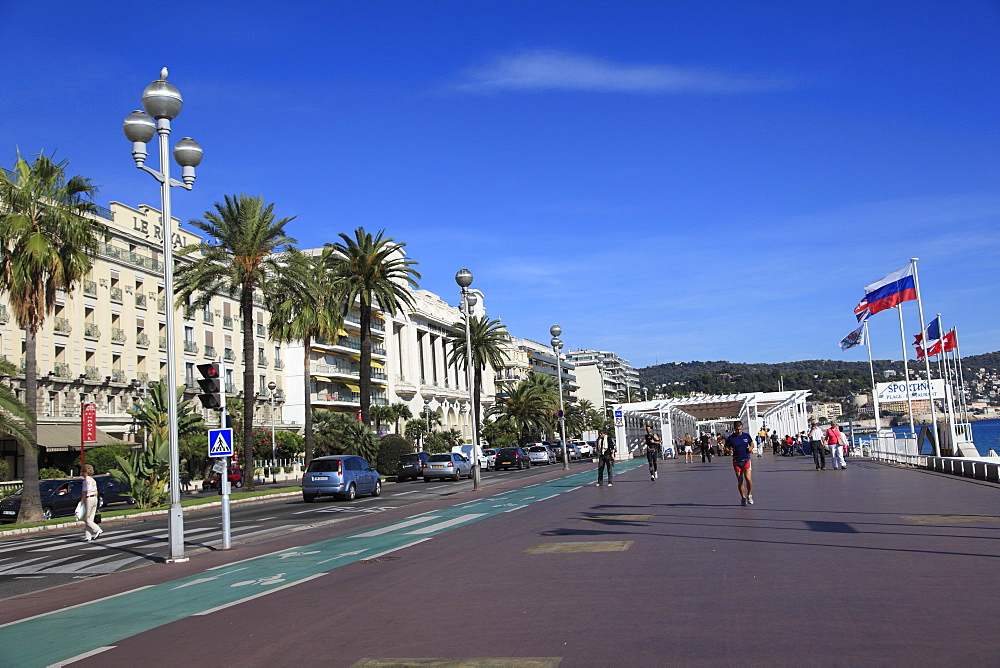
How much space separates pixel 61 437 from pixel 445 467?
20751mm

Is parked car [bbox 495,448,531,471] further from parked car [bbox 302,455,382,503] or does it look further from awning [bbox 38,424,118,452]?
parked car [bbox 302,455,382,503]

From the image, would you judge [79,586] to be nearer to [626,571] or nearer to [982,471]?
[626,571]

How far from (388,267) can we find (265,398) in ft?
77.7

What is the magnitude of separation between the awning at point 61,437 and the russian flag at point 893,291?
3966 cm

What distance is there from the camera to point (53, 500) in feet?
98.6

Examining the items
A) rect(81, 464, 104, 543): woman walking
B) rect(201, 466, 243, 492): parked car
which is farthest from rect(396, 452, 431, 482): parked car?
rect(81, 464, 104, 543): woman walking

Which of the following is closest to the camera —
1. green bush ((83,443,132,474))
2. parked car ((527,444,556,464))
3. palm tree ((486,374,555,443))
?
green bush ((83,443,132,474))

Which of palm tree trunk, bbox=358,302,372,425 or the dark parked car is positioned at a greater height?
palm tree trunk, bbox=358,302,372,425

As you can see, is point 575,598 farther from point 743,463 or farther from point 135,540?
point 135,540

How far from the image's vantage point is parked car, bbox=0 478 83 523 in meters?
29.3

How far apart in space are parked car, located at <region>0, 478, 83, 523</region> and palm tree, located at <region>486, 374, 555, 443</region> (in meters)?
57.8

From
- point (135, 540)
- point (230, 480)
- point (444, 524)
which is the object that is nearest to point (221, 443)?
point (444, 524)

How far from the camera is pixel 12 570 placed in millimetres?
15609

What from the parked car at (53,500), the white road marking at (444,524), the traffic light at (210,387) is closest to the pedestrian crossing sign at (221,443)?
the traffic light at (210,387)
